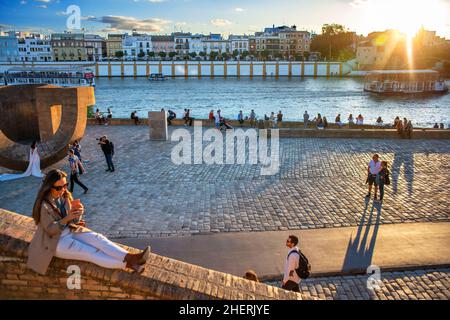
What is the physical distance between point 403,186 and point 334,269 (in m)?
5.94

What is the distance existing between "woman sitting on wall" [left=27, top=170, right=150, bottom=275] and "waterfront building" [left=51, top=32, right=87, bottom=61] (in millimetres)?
146916

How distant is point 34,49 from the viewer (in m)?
135

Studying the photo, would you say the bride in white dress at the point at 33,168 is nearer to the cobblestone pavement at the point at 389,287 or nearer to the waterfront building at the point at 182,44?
the cobblestone pavement at the point at 389,287

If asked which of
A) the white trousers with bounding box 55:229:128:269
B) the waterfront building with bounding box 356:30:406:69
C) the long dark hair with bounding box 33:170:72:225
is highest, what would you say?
the waterfront building with bounding box 356:30:406:69

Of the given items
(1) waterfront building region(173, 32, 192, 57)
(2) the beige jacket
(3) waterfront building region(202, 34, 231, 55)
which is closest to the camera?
(2) the beige jacket

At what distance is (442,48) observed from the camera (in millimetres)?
124562

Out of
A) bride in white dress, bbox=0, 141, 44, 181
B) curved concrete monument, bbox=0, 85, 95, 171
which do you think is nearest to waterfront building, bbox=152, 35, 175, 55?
curved concrete monument, bbox=0, 85, 95, 171

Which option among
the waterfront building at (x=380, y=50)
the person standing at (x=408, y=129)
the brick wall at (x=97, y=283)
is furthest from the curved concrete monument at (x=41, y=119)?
the waterfront building at (x=380, y=50)

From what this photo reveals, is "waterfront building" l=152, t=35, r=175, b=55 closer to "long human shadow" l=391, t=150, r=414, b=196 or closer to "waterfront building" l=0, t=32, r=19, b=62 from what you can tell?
"waterfront building" l=0, t=32, r=19, b=62

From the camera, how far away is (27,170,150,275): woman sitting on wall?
3900mm

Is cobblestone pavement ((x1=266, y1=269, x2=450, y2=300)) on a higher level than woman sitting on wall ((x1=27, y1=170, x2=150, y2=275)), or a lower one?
lower

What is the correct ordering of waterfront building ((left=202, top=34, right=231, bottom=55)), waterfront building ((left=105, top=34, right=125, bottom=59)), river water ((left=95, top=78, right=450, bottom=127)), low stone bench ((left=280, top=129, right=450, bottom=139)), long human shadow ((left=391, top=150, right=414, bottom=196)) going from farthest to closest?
waterfront building ((left=202, top=34, right=231, bottom=55))
waterfront building ((left=105, top=34, right=125, bottom=59))
river water ((left=95, top=78, right=450, bottom=127))
low stone bench ((left=280, top=129, right=450, bottom=139))
long human shadow ((left=391, top=150, right=414, bottom=196))

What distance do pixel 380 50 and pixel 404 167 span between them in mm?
116112

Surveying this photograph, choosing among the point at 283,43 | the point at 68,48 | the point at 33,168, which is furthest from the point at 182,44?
the point at 33,168
